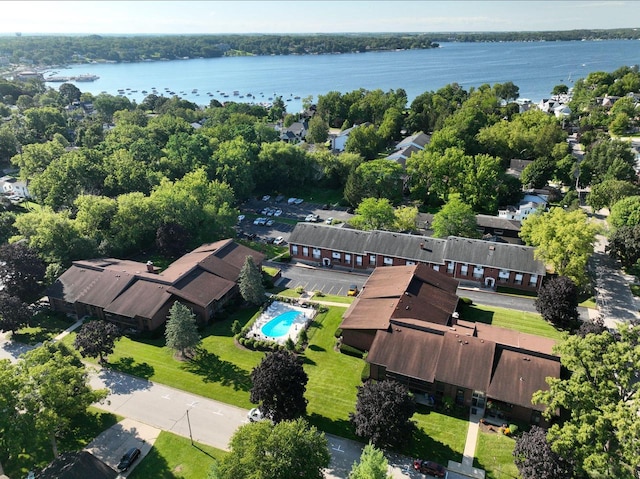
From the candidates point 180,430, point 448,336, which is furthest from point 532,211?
point 180,430

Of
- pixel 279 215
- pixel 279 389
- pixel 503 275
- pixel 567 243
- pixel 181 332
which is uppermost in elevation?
pixel 567 243

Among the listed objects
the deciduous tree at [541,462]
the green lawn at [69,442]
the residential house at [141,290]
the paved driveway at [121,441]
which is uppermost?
the deciduous tree at [541,462]

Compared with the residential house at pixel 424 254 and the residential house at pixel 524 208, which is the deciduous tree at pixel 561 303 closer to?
the residential house at pixel 424 254

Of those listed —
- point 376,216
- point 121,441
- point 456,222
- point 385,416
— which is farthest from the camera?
point 376,216

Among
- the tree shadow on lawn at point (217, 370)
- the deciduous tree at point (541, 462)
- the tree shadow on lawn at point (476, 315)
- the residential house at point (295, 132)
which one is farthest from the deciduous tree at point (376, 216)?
the residential house at point (295, 132)

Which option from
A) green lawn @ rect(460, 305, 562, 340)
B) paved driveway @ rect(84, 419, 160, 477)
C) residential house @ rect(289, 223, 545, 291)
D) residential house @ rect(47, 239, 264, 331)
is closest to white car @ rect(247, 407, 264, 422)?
paved driveway @ rect(84, 419, 160, 477)

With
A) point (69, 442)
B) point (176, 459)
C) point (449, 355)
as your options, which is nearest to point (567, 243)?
point (449, 355)

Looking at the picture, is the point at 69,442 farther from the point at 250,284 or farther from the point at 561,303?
the point at 561,303

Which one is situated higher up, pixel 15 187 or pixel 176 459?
pixel 15 187
